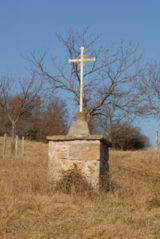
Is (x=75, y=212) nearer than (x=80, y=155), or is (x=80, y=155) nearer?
(x=75, y=212)

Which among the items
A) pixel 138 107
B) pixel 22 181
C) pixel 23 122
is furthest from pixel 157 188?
pixel 23 122

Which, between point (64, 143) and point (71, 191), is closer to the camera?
point (71, 191)

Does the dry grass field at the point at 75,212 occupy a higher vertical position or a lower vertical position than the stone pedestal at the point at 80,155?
lower

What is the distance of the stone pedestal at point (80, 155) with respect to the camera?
6898 mm

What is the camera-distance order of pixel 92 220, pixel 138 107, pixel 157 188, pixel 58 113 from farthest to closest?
pixel 58 113 < pixel 138 107 < pixel 157 188 < pixel 92 220

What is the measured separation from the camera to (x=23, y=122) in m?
30.8

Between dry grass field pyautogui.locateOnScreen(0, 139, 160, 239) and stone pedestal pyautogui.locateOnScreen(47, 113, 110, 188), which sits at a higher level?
stone pedestal pyautogui.locateOnScreen(47, 113, 110, 188)

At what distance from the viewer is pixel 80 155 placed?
7035 mm

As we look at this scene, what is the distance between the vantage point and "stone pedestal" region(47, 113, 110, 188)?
22.6ft

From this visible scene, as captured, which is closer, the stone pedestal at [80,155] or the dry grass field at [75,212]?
the dry grass field at [75,212]

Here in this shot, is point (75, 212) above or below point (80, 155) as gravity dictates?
below

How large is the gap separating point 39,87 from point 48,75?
96cm

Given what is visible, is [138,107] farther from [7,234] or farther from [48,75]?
[7,234]

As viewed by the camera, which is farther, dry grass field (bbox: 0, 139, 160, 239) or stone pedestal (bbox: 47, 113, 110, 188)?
stone pedestal (bbox: 47, 113, 110, 188)
